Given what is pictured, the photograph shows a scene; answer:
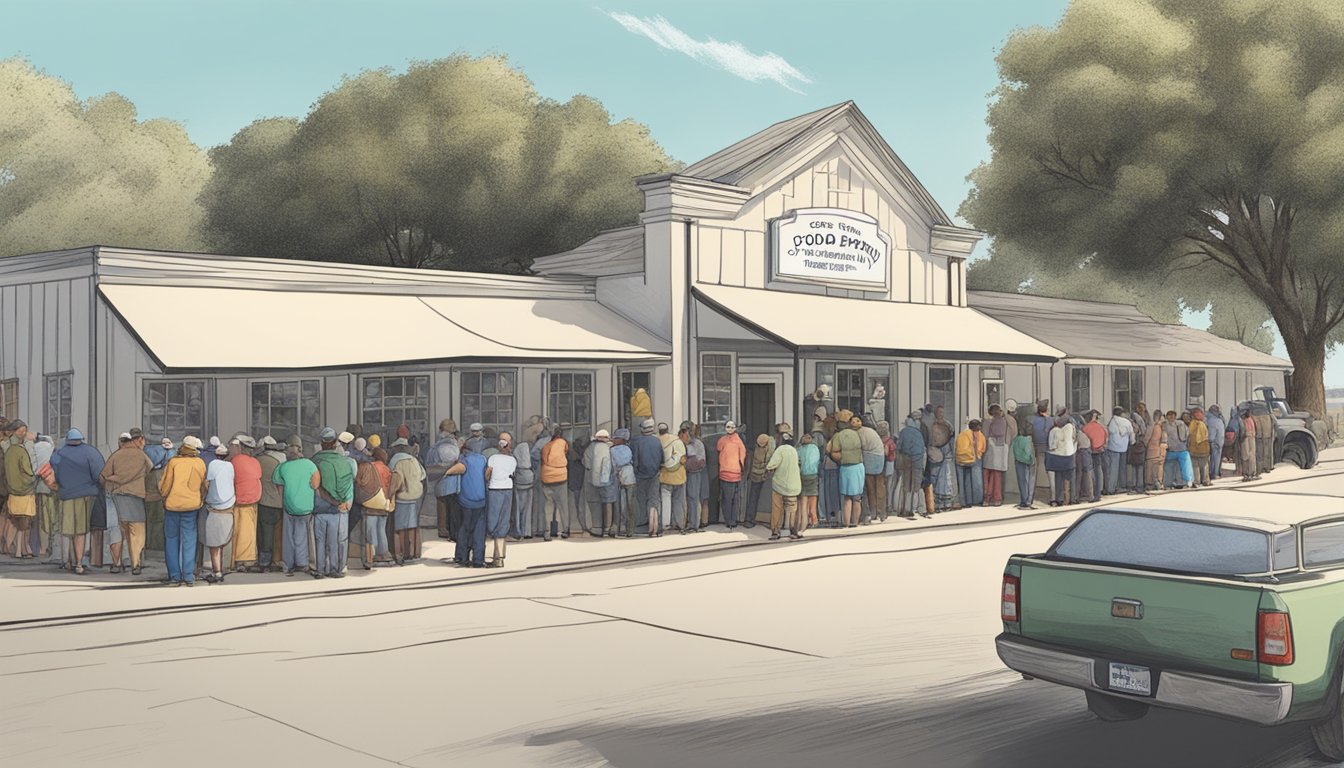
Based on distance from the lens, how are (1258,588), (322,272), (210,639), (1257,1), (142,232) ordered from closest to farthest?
1. (1258,588)
2. (210,639)
3. (322,272)
4. (1257,1)
5. (142,232)

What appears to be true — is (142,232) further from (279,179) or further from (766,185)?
(766,185)

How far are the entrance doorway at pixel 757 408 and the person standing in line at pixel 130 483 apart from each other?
11.0 m

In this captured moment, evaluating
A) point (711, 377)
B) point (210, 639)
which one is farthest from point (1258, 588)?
point (711, 377)

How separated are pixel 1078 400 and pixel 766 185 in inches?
423

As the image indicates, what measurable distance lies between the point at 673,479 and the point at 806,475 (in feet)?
6.21

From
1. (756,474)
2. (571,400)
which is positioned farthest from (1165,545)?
(571,400)

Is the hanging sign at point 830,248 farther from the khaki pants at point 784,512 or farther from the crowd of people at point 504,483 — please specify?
the khaki pants at point 784,512

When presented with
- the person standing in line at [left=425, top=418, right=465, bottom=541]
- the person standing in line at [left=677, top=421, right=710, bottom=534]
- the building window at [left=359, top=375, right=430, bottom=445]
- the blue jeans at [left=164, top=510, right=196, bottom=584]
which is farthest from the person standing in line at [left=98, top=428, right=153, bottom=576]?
the person standing in line at [left=677, top=421, right=710, bottom=534]

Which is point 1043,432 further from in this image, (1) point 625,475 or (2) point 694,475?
(1) point 625,475

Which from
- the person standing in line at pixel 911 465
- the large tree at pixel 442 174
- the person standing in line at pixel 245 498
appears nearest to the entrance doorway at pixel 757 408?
the person standing in line at pixel 911 465

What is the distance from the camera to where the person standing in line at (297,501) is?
590 inches

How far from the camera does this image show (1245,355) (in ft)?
115

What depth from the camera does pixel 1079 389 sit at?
30328 millimetres

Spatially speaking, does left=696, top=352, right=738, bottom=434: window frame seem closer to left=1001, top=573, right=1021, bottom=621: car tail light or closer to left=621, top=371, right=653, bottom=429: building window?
left=621, top=371, right=653, bottom=429: building window
